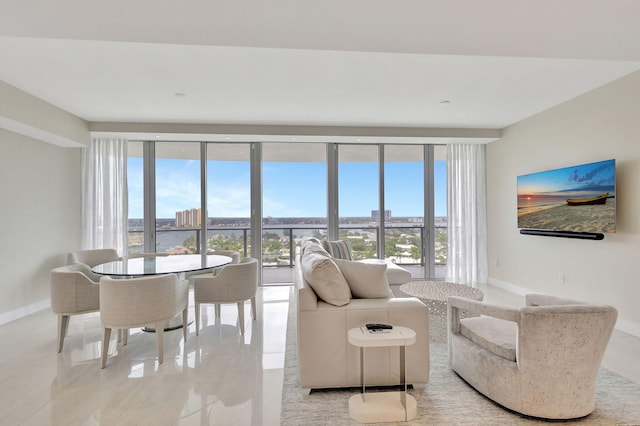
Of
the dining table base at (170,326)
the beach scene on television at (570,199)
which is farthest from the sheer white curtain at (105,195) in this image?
the beach scene on television at (570,199)

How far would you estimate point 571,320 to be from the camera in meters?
1.79

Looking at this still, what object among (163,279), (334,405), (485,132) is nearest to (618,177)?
(485,132)

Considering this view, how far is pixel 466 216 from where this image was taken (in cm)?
574

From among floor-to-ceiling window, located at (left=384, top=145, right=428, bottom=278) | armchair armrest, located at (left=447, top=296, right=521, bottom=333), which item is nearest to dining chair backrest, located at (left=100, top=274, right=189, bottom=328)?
armchair armrest, located at (left=447, top=296, right=521, bottom=333)

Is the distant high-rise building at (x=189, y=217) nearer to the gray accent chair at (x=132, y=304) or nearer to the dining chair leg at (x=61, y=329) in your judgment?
the dining chair leg at (x=61, y=329)

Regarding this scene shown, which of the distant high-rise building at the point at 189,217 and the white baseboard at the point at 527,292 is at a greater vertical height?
the distant high-rise building at the point at 189,217

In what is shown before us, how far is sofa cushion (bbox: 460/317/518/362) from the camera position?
2.02 m

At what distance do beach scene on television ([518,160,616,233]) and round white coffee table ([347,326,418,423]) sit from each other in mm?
2926

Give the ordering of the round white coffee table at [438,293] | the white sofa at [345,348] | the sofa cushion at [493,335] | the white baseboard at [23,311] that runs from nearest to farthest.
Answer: the sofa cushion at [493,335] → the white sofa at [345,348] → the round white coffee table at [438,293] → the white baseboard at [23,311]

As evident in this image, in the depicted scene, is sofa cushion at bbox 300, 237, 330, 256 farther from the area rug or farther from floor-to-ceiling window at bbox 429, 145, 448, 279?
floor-to-ceiling window at bbox 429, 145, 448, 279

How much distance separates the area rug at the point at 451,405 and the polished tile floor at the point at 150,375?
0.14 metres

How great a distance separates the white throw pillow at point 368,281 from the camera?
244 cm

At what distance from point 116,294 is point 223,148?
139 inches

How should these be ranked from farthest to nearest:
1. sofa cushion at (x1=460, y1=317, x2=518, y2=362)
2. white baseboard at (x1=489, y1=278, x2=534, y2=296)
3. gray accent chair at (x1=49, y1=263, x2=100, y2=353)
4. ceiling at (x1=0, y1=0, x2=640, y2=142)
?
white baseboard at (x1=489, y1=278, x2=534, y2=296)
gray accent chair at (x1=49, y1=263, x2=100, y2=353)
sofa cushion at (x1=460, y1=317, x2=518, y2=362)
ceiling at (x1=0, y1=0, x2=640, y2=142)
